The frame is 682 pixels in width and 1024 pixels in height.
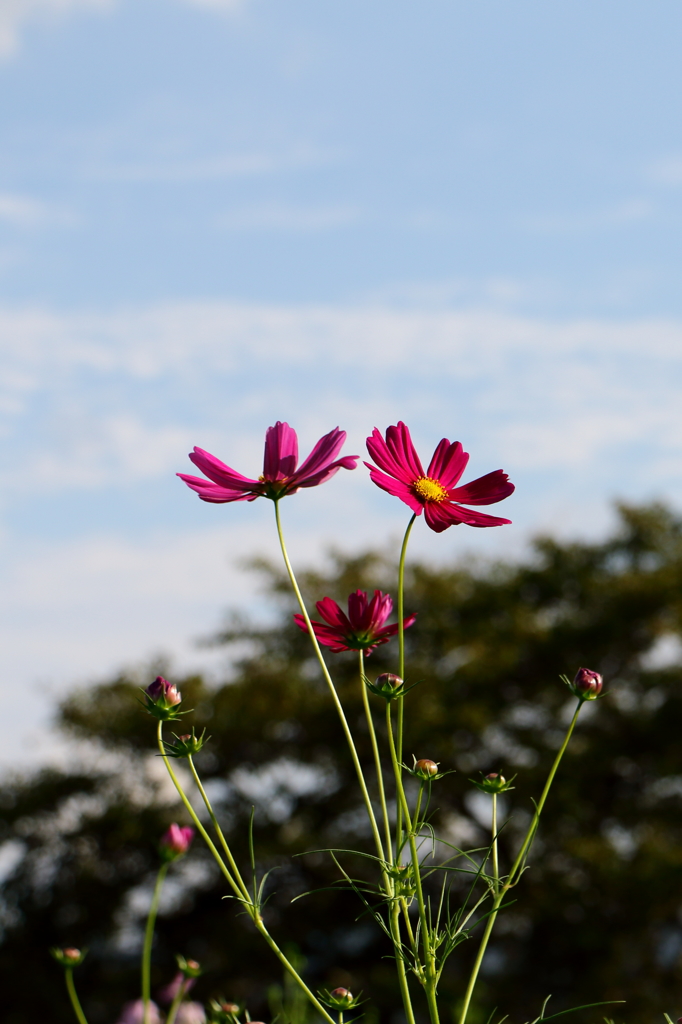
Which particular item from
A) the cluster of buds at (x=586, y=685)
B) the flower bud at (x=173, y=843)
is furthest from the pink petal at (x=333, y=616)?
the flower bud at (x=173, y=843)

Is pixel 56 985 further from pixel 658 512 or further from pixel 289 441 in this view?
pixel 289 441

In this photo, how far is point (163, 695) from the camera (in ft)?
3.07

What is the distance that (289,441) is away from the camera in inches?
38.4

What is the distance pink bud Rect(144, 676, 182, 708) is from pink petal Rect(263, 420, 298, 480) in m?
0.22

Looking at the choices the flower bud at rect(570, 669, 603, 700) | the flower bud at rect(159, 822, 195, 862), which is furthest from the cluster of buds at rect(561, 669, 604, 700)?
the flower bud at rect(159, 822, 195, 862)

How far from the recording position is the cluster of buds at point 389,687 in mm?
900

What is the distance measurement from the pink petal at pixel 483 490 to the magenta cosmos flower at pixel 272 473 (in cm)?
15

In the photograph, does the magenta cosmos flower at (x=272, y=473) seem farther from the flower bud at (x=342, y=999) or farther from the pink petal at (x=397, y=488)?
the flower bud at (x=342, y=999)

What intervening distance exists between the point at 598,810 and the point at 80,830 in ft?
9.31

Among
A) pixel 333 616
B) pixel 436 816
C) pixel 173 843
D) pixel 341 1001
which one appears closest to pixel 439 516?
pixel 333 616

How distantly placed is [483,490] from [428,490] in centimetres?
6

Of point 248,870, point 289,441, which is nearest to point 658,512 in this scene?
point 248,870

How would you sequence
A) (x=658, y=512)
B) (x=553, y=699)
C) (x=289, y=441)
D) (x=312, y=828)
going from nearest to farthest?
1. (x=289, y=441)
2. (x=312, y=828)
3. (x=553, y=699)
4. (x=658, y=512)

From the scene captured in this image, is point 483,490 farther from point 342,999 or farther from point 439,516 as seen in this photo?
point 342,999
